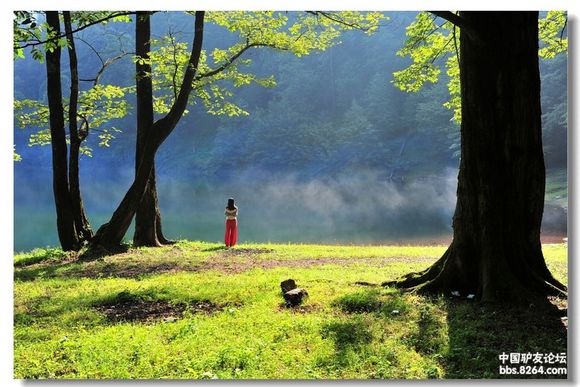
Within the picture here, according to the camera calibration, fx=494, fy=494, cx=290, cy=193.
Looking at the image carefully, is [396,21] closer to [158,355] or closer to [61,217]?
[61,217]

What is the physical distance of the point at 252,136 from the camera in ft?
123

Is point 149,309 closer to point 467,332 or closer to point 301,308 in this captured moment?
point 301,308

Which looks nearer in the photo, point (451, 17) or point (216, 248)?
point (451, 17)

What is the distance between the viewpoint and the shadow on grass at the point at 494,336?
3.78 m

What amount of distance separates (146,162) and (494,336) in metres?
6.91

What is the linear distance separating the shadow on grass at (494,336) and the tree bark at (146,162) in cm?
629

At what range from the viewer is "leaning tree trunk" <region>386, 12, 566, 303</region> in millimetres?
4871

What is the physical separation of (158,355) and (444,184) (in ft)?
80.8

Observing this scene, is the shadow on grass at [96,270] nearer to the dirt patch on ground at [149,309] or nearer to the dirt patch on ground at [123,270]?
the dirt patch on ground at [123,270]

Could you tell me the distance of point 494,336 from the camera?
4098 mm

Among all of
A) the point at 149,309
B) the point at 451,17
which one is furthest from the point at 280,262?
the point at 451,17

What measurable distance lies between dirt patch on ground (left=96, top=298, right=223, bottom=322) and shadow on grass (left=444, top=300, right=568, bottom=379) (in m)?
2.37

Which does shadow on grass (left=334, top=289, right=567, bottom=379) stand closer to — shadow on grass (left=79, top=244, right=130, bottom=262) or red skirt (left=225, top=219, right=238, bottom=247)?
shadow on grass (left=79, top=244, right=130, bottom=262)
